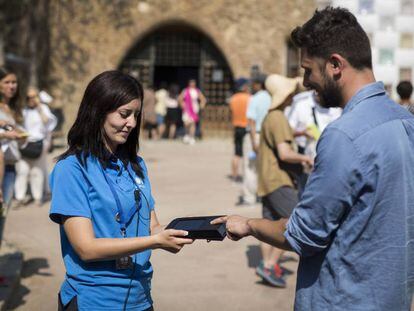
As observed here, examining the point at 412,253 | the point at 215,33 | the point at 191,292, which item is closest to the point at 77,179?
the point at 412,253

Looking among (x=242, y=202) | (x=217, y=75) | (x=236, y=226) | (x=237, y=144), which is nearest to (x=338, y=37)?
(x=236, y=226)

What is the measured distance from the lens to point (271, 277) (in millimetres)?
5535

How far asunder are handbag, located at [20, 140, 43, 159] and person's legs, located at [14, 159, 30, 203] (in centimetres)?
22

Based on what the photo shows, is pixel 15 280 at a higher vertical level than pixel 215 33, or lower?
lower

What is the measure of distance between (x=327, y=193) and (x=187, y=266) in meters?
4.18

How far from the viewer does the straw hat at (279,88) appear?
5.53 metres

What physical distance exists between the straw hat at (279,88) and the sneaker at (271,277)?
4.32ft

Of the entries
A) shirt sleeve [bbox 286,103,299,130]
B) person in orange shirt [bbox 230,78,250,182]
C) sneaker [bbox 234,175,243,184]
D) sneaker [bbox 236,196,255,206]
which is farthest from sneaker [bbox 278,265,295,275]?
sneaker [bbox 234,175,243,184]

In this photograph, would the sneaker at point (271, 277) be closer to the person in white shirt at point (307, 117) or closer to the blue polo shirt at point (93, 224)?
the person in white shirt at point (307, 117)

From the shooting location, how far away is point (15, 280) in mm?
5254

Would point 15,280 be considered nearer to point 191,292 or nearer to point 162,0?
point 191,292

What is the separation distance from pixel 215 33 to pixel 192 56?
118cm

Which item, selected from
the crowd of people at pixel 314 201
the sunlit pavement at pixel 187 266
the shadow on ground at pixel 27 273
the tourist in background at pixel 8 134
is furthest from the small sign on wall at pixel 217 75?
the crowd of people at pixel 314 201

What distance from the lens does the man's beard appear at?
214 centimetres
